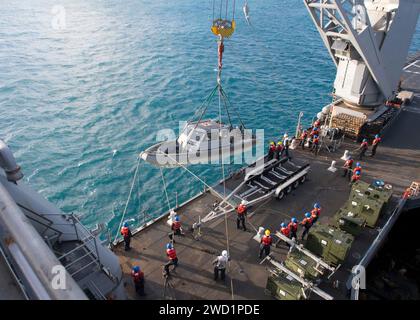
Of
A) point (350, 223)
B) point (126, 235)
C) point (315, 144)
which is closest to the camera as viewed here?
point (126, 235)

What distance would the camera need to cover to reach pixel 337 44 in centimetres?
2322

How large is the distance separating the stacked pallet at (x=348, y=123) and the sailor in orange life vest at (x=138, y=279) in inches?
783

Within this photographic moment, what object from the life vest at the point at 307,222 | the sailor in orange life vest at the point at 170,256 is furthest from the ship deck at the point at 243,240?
the life vest at the point at 307,222

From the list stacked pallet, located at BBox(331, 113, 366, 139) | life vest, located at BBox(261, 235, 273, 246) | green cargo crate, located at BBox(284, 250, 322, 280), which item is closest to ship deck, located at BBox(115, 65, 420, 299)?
life vest, located at BBox(261, 235, 273, 246)

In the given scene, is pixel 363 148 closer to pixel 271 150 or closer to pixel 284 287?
pixel 271 150

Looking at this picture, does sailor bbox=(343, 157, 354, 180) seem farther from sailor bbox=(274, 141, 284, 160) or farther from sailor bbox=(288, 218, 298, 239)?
sailor bbox=(288, 218, 298, 239)

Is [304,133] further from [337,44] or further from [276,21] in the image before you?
[276,21]

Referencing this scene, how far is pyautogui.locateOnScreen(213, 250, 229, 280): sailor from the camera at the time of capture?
13.3 m

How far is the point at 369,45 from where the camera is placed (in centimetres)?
2244

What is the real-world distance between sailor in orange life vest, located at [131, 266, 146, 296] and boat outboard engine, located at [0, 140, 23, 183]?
17.9ft

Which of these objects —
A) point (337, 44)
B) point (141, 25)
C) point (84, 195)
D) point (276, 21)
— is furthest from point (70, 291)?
point (276, 21)

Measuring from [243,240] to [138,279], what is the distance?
5737 mm

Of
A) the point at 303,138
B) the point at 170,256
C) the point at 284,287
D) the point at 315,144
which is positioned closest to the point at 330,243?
the point at 284,287
